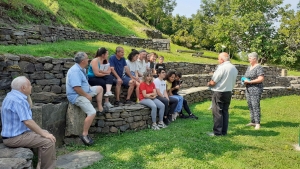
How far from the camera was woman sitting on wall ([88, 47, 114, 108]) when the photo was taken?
6.16 meters

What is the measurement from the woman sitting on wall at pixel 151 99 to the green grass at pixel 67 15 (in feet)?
22.6

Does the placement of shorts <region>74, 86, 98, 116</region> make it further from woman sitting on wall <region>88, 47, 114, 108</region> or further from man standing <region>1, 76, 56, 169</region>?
man standing <region>1, 76, 56, 169</region>

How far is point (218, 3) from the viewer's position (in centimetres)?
5169

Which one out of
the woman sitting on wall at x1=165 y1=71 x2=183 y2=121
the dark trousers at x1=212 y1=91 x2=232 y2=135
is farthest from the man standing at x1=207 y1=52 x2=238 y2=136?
the woman sitting on wall at x1=165 y1=71 x2=183 y2=121

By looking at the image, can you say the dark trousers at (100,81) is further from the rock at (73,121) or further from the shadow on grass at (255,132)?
the shadow on grass at (255,132)

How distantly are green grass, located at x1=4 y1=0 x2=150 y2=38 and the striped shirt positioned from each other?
8212 mm

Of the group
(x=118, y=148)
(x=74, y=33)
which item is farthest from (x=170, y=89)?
(x=74, y=33)

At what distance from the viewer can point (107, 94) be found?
6.16 meters

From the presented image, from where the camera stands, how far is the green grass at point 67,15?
11.4 m

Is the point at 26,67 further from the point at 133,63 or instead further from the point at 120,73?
the point at 133,63

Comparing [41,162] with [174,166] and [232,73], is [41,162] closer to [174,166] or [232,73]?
[174,166]

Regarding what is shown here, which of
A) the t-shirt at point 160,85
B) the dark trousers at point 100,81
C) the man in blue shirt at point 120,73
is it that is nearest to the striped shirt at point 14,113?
the dark trousers at point 100,81

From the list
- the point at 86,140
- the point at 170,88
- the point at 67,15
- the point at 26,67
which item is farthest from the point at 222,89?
the point at 67,15

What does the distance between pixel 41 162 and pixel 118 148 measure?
1.52 m
